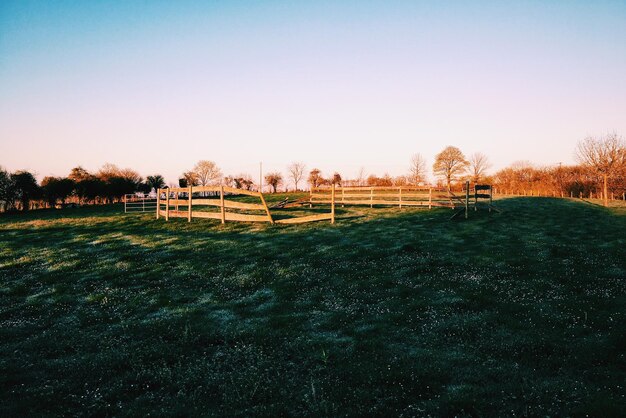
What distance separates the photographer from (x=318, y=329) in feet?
27.9

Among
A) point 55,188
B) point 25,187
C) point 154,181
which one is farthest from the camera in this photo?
point 154,181

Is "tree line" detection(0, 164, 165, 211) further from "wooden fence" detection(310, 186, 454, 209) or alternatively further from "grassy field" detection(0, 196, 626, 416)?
"wooden fence" detection(310, 186, 454, 209)

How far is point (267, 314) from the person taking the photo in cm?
955

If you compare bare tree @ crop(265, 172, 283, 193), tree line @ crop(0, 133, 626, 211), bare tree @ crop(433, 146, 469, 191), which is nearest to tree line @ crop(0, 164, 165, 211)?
tree line @ crop(0, 133, 626, 211)

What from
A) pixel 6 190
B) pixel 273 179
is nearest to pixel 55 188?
pixel 6 190

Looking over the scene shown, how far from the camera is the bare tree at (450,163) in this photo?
90.6 meters

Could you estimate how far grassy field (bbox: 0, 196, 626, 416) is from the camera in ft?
19.2

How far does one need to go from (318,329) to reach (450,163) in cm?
9126

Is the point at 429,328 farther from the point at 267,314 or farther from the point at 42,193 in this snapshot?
the point at 42,193

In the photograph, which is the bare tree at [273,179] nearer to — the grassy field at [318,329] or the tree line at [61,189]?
the tree line at [61,189]

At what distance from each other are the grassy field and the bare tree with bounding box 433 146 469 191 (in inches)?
3084

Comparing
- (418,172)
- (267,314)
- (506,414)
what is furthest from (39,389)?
(418,172)

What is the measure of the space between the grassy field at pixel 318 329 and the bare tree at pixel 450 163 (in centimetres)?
7834

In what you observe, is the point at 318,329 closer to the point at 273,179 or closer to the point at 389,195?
the point at 389,195
